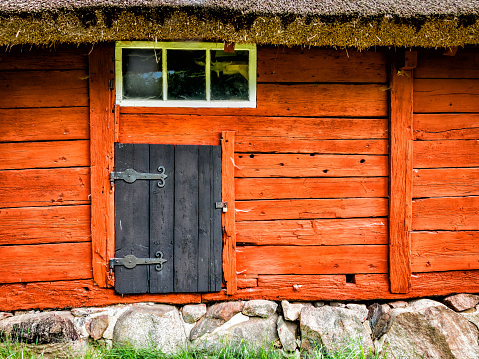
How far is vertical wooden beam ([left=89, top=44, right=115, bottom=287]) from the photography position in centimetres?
274

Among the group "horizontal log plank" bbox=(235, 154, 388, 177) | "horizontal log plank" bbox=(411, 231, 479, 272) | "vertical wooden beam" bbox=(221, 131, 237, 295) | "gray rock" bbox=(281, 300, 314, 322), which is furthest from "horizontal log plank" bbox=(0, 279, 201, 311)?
"horizontal log plank" bbox=(411, 231, 479, 272)

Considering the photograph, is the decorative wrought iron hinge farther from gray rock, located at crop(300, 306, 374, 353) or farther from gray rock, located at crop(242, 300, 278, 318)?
gray rock, located at crop(300, 306, 374, 353)

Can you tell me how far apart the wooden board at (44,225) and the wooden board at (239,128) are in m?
0.67

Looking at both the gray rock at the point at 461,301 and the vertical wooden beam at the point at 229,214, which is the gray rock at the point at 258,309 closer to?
the vertical wooden beam at the point at 229,214

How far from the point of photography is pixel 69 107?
9.08ft

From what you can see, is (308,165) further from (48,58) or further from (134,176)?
(48,58)

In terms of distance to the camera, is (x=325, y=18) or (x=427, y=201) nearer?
(x=325, y=18)

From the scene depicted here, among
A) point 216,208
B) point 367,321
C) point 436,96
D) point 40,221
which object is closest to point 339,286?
point 367,321

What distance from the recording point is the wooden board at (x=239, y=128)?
110 inches

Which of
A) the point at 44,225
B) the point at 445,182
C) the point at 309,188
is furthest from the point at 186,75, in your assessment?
the point at 445,182

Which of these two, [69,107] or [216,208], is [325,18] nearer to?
[216,208]

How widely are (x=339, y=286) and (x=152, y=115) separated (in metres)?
1.95

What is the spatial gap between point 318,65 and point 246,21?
757 millimetres

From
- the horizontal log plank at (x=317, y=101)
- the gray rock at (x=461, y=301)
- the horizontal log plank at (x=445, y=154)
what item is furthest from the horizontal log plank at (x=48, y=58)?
the gray rock at (x=461, y=301)
